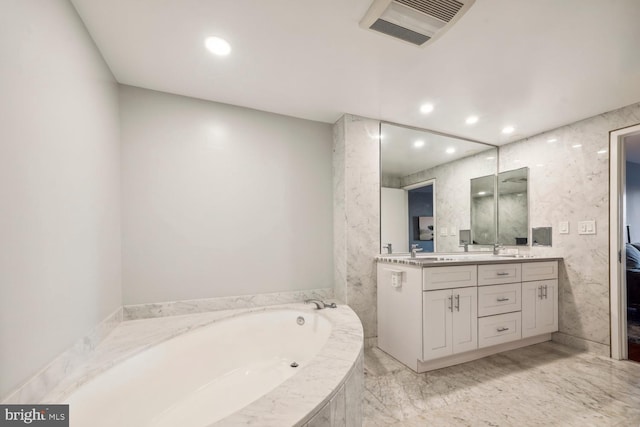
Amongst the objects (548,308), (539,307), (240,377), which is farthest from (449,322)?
(240,377)

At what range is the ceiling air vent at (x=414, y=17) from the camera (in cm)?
119

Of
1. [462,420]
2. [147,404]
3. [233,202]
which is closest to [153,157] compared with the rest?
[233,202]

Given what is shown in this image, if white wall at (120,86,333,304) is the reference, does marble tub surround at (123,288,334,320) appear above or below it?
below

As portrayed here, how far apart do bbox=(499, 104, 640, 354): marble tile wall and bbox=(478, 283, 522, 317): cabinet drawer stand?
2.26ft

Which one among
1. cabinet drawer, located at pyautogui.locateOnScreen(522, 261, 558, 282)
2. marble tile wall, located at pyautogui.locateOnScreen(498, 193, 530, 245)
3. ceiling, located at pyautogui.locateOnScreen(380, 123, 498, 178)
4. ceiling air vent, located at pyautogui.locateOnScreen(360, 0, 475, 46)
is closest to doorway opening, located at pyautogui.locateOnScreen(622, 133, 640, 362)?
cabinet drawer, located at pyautogui.locateOnScreen(522, 261, 558, 282)

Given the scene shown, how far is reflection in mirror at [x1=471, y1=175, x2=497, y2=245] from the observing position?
3.08m

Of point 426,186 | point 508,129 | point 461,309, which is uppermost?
point 508,129

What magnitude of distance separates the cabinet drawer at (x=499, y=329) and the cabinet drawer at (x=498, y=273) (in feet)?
1.02

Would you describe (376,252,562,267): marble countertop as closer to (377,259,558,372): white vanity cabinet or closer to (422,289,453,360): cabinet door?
(377,259,558,372): white vanity cabinet

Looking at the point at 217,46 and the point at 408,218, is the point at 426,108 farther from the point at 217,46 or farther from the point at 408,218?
the point at 217,46

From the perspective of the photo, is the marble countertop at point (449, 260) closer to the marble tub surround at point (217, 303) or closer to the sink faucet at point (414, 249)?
the sink faucet at point (414, 249)

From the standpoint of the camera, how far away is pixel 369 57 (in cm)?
163
